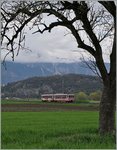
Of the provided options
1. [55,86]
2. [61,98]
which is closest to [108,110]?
[61,98]

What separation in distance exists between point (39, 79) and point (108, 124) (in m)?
150

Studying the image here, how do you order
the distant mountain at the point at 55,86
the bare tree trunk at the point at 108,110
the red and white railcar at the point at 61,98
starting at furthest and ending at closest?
the distant mountain at the point at 55,86
the red and white railcar at the point at 61,98
the bare tree trunk at the point at 108,110

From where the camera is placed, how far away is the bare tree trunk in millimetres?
17078

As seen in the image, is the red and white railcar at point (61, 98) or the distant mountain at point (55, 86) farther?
the distant mountain at point (55, 86)

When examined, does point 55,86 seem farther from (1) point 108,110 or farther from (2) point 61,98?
(1) point 108,110

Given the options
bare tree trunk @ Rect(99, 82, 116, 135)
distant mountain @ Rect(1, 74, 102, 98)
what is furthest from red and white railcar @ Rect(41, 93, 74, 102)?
bare tree trunk @ Rect(99, 82, 116, 135)

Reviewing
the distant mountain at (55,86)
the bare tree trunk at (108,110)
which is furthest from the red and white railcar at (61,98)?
the bare tree trunk at (108,110)

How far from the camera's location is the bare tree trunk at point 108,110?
17078 millimetres

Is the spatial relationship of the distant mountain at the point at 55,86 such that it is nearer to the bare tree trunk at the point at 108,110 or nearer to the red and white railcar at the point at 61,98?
the red and white railcar at the point at 61,98

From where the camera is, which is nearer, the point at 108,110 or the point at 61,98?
the point at 108,110

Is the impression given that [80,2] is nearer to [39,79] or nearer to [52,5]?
[52,5]

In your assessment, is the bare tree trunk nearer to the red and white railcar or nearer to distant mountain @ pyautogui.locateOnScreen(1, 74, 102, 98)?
the red and white railcar

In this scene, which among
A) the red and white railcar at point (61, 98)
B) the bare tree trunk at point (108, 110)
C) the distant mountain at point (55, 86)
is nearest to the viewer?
the bare tree trunk at point (108, 110)

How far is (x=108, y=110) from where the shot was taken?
56.7ft
